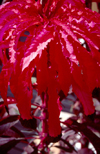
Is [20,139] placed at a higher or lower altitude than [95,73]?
lower

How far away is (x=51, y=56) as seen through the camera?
1.04ft

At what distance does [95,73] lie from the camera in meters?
0.31

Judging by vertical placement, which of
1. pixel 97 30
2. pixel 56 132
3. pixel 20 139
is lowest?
pixel 20 139

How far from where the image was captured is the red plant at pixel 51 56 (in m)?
0.29

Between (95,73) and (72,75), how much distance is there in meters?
0.05

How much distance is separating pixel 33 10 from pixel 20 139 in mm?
406

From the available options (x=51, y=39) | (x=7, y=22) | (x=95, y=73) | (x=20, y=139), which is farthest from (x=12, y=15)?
(x=20, y=139)

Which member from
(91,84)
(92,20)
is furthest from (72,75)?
(92,20)

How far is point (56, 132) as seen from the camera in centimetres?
31

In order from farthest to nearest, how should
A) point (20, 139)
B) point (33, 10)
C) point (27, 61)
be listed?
point (20, 139) → point (33, 10) → point (27, 61)

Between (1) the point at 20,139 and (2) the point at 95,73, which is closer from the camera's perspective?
(2) the point at 95,73

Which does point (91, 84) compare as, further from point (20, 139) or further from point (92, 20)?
point (20, 139)

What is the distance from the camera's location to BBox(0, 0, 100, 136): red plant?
288 mm

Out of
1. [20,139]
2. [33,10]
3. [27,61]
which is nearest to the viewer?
[27,61]
